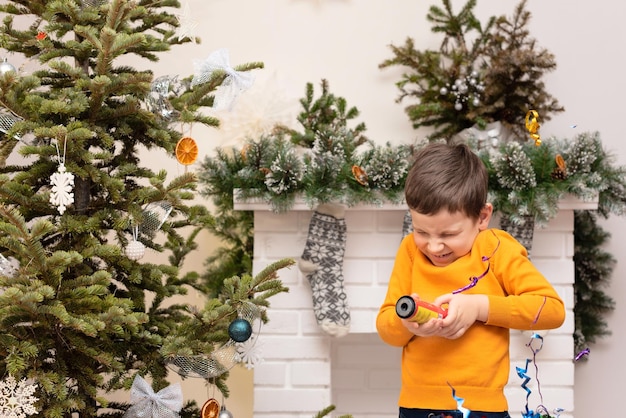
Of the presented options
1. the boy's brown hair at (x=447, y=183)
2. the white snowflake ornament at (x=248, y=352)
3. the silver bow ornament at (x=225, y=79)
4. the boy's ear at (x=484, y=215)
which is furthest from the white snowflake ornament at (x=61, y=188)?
the boy's ear at (x=484, y=215)

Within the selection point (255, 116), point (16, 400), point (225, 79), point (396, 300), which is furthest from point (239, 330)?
point (255, 116)

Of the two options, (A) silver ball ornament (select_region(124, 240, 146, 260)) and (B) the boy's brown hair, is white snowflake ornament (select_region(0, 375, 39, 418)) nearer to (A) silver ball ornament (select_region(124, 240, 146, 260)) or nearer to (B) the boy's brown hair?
(A) silver ball ornament (select_region(124, 240, 146, 260))

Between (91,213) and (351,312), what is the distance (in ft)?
3.17

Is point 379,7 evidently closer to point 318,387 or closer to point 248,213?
point 248,213

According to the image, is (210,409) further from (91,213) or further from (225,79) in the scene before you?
(225,79)

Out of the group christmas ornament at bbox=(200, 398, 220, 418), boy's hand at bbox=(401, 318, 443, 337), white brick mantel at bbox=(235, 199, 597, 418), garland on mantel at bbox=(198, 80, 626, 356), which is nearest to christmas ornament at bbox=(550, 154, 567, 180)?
garland on mantel at bbox=(198, 80, 626, 356)

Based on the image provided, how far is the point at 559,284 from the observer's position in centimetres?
248

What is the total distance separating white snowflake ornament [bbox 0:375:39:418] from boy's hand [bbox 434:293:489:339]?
865 mm

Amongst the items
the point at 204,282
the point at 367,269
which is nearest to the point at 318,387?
the point at 367,269

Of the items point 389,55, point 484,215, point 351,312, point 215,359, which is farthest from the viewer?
point 389,55

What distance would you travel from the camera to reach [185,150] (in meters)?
1.86

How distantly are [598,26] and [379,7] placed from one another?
0.83 m

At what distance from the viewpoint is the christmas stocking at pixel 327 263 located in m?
2.37

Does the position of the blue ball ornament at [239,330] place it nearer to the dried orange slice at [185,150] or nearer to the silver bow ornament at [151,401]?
the silver bow ornament at [151,401]
